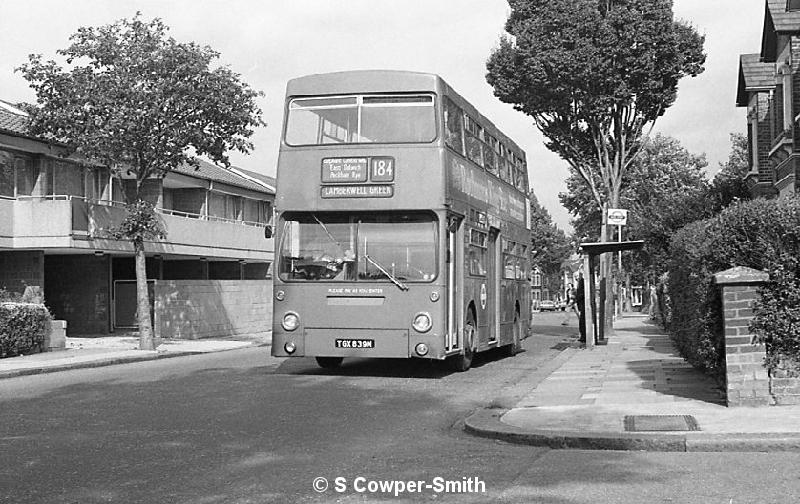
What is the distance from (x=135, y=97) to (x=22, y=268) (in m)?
8.35

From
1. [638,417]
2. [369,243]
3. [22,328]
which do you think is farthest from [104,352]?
[638,417]

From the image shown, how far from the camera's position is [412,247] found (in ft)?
48.5

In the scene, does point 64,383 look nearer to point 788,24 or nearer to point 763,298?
point 763,298

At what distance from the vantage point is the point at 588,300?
78.3 feet

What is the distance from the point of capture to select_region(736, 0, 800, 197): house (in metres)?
22.4

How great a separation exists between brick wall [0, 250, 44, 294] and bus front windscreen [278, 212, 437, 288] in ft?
52.3

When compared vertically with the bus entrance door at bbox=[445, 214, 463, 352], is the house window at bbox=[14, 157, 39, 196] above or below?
above

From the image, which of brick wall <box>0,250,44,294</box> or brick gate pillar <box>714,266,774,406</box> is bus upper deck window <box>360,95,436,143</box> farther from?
brick wall <box>0,250,44,294</box>

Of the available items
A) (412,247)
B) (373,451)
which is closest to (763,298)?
(373,451)

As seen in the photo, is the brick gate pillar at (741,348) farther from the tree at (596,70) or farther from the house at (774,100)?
the tree at (596,70)

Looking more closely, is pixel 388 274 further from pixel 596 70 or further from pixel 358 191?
pixel 596 70

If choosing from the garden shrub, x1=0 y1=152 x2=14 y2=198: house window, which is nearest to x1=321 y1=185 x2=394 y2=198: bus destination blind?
the garden shrub

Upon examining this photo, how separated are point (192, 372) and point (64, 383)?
96.8 inches

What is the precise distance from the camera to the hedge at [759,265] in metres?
9.85
